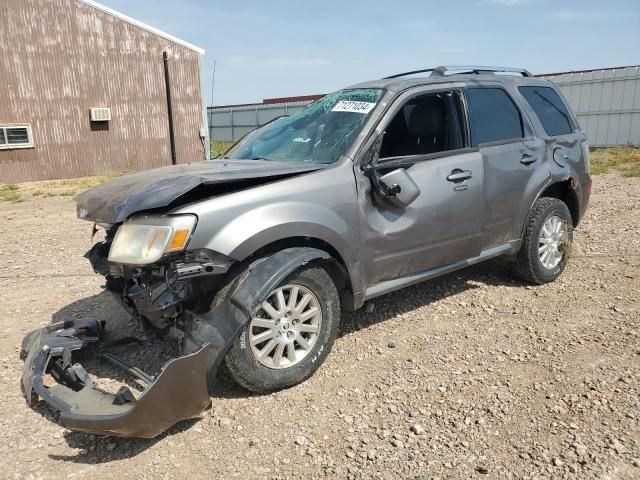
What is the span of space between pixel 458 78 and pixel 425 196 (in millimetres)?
1277

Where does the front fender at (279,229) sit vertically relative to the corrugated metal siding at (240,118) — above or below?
below

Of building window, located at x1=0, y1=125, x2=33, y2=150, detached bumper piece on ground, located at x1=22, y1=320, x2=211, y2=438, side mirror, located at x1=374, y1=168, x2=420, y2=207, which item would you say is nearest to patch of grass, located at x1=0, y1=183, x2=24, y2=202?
building window, located at x1=0, y1=125, x2=33, y2=150

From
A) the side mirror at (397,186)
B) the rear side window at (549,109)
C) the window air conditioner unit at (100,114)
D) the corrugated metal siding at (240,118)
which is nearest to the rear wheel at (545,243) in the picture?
the rear side window at (549,109)

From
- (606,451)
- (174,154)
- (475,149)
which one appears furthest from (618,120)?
(606,451)

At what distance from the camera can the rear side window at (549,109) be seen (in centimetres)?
500

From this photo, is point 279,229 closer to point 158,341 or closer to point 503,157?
point 158,341

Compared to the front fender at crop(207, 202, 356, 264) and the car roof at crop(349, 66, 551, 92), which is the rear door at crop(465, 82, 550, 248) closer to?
the car roof at crop(349, 66, 551, 92)

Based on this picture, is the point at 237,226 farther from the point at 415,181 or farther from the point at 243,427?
the point at 415,181

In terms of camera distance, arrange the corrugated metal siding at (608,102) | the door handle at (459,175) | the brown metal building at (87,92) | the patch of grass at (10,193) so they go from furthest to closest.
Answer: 1. the corrugated metal siding at (608,102)
2. the brown metal building at (87,92)
3. the patch of grass at (10,193)
4. the door handle at (459,175)

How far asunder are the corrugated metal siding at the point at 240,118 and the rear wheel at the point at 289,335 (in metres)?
22.6

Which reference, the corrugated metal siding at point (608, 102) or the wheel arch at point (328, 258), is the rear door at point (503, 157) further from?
the corrugated metal siding at point (608, 102)

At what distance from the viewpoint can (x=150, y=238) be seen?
2.93 metres

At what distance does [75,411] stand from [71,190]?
11.5 metres

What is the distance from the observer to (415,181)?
3.84 meters
